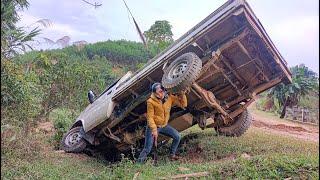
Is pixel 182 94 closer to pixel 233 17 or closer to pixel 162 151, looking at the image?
pixel 233 17

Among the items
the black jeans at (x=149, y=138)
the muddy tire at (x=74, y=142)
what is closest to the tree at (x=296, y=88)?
the muddy tire at (x=74, y=142)

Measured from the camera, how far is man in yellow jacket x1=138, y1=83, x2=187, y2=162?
25.9 feet

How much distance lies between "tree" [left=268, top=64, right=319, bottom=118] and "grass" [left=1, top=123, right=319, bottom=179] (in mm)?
21727

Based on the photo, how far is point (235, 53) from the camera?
26.3 ft

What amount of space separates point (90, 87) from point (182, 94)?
10734mm

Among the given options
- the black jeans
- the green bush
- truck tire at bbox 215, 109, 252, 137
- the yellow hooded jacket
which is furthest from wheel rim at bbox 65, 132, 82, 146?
truck tire at bbox 215, 109, 252, 137

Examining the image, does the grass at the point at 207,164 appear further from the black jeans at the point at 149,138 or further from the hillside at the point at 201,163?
the black jeans at the point at 149,138

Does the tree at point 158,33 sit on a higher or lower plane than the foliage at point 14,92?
lower

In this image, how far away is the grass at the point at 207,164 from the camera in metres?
5.86

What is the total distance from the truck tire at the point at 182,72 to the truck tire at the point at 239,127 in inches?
125

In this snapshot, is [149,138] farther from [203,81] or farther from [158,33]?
[158,33]

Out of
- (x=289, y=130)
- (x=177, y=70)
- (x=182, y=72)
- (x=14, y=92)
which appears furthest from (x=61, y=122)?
(x=289, y=130)

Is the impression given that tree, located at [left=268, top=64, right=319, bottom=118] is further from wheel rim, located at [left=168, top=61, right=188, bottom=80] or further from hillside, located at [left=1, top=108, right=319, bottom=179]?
wheel rim, located at [left=168, top=61, right=188, bottom=80]

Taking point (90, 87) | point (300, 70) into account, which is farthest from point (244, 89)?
point (300, 70)
